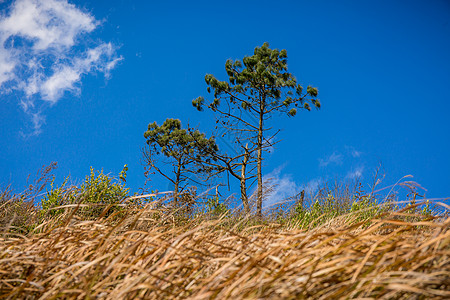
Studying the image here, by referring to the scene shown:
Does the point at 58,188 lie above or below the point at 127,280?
above

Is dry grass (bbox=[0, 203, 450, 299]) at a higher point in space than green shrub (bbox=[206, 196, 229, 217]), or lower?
lower

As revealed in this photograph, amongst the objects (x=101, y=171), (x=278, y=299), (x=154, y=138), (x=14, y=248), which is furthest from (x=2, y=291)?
(x=154, y=138)

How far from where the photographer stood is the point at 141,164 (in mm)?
16953

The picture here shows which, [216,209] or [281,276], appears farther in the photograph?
[216,209]

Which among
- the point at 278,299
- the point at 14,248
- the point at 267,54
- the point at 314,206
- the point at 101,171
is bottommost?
the point at 278,299

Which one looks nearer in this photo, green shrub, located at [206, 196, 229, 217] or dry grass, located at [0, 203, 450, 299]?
dry grass, located at [0, 203, 450, 299]

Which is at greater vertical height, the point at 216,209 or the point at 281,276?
the point at 216,209

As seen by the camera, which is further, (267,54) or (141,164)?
(141,164)

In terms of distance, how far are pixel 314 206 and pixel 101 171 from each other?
14.9ft

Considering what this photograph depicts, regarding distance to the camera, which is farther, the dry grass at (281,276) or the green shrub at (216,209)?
the green shrub at (216,209)

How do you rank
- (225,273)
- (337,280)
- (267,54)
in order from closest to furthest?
(337,280) < (225,273) < (267,54)

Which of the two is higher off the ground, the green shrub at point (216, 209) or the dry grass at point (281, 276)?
the green shrub at point (216, 209)

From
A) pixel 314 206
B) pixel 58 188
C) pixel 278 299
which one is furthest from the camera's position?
pixel 58 188

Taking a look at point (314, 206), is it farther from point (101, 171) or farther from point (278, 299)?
point (278, 299)
